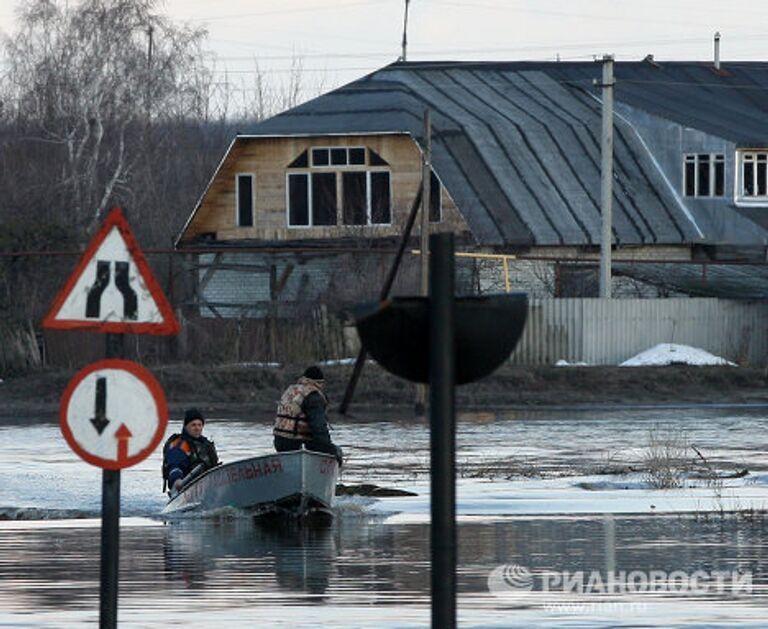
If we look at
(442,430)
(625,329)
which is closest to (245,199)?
(625,329)

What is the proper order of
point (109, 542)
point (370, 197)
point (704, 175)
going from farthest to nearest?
point (704, 175) → point (370, 197) → point (109, 542)

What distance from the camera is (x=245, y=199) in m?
59.8

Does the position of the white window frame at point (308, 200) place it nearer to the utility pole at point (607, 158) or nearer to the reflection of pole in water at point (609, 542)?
the utility pole at point (607, 158)

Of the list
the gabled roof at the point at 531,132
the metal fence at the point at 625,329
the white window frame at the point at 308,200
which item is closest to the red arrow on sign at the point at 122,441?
the metal fence at the point at 625,329

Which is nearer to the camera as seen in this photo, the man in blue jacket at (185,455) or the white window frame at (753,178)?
the man in blue jacket at (185,455)

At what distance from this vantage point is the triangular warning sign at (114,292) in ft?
34.1

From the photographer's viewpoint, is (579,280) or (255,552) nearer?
(255,552)

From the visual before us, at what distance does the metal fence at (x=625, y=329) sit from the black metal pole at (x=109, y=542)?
4045cm

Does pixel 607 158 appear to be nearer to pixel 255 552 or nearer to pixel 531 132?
pixel 531 132

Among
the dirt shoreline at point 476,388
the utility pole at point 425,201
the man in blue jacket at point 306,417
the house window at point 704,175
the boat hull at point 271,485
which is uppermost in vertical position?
the house window at point 704,175

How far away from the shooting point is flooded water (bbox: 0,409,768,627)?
13.6 m

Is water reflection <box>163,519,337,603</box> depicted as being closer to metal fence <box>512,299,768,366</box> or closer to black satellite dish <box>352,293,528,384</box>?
black satellite dish <box>352,293,528,384</box>

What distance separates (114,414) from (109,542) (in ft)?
2.05

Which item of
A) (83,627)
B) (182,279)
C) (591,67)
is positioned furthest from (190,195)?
(83,627)
